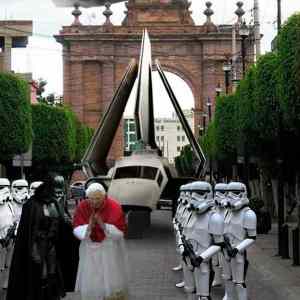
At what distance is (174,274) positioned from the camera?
1872cm

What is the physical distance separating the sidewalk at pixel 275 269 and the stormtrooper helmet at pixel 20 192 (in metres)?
4.72

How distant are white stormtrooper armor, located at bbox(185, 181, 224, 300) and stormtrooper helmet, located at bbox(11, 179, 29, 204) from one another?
4475 millimetres

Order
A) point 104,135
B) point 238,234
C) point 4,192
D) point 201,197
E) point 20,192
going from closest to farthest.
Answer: point 201,197, point 238,234, point 4,192, point 20,192, point 104,135

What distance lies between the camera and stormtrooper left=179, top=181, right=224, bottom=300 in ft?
39.7

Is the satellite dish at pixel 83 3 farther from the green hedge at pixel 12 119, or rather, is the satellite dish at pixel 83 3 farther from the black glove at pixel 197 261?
the green hedge at pixel 12 119

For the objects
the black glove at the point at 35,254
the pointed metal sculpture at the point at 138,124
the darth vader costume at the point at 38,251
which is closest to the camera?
the black glove at the point at 35,254

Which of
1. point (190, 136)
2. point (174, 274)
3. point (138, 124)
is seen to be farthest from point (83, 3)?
point (138, 124)

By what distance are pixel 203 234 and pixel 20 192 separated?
5.28m

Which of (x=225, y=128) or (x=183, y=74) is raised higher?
(x=183, y=74)

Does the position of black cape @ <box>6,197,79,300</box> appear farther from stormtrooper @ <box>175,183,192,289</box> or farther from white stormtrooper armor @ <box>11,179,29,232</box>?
white stormtrooper armor @ <box>11,179,29,232</box>

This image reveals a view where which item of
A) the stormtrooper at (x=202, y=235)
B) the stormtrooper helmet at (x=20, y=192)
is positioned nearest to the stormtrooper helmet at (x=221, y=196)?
the stormtrooper at (x=202, y=235)

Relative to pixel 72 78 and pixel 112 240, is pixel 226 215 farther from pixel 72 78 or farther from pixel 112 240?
pixel 72 78

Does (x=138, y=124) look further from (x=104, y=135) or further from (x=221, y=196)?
(x=221, y=196)

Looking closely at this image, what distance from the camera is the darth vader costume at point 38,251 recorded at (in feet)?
34.3
